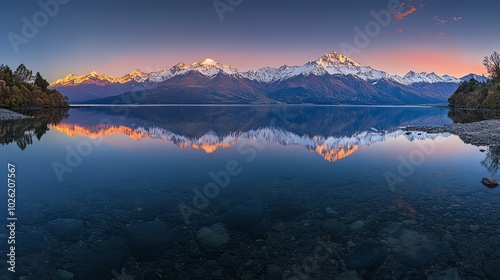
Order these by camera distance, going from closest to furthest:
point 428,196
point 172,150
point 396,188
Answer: point 428,196 < point 396,188 < point 172,150

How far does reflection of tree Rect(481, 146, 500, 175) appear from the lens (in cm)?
3158

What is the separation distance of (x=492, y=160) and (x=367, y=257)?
31.8 m

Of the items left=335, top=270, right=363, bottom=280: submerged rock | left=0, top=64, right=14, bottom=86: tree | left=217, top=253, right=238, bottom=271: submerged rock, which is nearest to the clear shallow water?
left=217, top=253, right=238, bottom=271: submerged rock

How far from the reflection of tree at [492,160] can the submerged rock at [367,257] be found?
935 inches

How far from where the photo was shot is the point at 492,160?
35.3 m

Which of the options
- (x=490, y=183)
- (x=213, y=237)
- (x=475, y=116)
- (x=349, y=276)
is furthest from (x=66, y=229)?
(x=475, y=116)

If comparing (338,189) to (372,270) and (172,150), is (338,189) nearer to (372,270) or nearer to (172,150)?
(372,270)

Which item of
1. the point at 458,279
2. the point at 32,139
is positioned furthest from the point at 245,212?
the point at 32,139

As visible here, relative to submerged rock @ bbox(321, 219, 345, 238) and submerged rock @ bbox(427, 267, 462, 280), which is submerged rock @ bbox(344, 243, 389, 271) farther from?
submerged rock @ bbox(427, 267, 462, 280)

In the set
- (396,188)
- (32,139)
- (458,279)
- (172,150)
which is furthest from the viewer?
(32,139)

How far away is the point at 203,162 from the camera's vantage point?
3666 cm

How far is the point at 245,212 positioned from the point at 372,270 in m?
8.71

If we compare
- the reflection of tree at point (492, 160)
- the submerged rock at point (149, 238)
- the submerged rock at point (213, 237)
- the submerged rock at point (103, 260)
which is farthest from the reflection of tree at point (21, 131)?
the reflection of tree at point (492, 160)

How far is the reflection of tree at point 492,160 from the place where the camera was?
31.6 m
